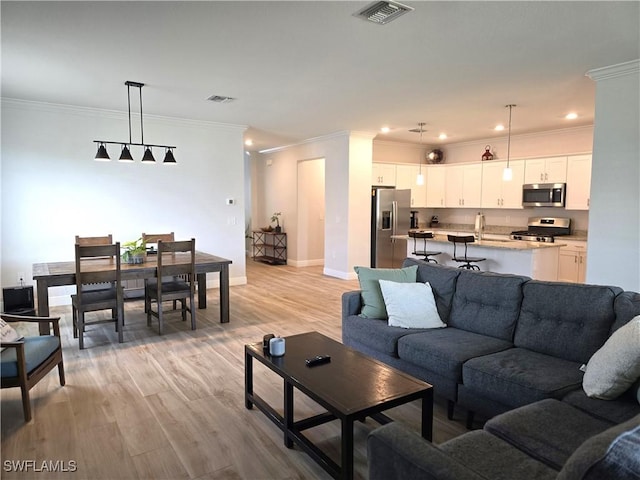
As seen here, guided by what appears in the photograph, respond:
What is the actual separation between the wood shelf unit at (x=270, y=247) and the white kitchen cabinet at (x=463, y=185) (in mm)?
3728

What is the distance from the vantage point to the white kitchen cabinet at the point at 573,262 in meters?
6.56

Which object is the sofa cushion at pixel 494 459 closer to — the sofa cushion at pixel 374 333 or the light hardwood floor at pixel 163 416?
the light hardwood floor at pixel 163 416

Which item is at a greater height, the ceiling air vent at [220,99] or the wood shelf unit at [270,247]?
the ceiling air vent at [220,99]

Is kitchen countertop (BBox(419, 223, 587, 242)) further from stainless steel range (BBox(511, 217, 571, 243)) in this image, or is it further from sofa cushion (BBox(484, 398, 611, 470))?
sofa cushion (BBox(484, 398, 611, 470))

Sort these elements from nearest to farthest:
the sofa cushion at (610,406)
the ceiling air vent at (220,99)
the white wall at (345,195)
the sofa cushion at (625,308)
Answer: the sofa cushion at (610,406)
the sofa cushion at (625,308)
the ceiling air vent at (220,99)
the white wall at (345,195)

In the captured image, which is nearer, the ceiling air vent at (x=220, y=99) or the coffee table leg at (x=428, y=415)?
the coffee table leg at (x=428, y=415)

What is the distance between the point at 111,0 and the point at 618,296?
3542 mm

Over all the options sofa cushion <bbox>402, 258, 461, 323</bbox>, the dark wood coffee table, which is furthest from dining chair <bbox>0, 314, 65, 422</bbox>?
sofa cushion <bbox>402, 258, 461, 323</bbox>

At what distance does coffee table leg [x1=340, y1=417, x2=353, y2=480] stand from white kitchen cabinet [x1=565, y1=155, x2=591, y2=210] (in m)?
6.39

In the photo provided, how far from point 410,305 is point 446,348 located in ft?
1.83

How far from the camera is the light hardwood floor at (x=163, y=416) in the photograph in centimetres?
221

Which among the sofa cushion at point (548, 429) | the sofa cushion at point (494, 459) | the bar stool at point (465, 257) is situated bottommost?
the sofa cushion at point (494, 459)

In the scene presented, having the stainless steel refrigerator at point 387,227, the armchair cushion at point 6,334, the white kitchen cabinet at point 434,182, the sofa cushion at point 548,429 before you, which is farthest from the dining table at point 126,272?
the white kitchen cabinet at point 434,182

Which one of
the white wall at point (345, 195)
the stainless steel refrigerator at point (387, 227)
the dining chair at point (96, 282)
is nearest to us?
the dining chair at point (96, 282)
